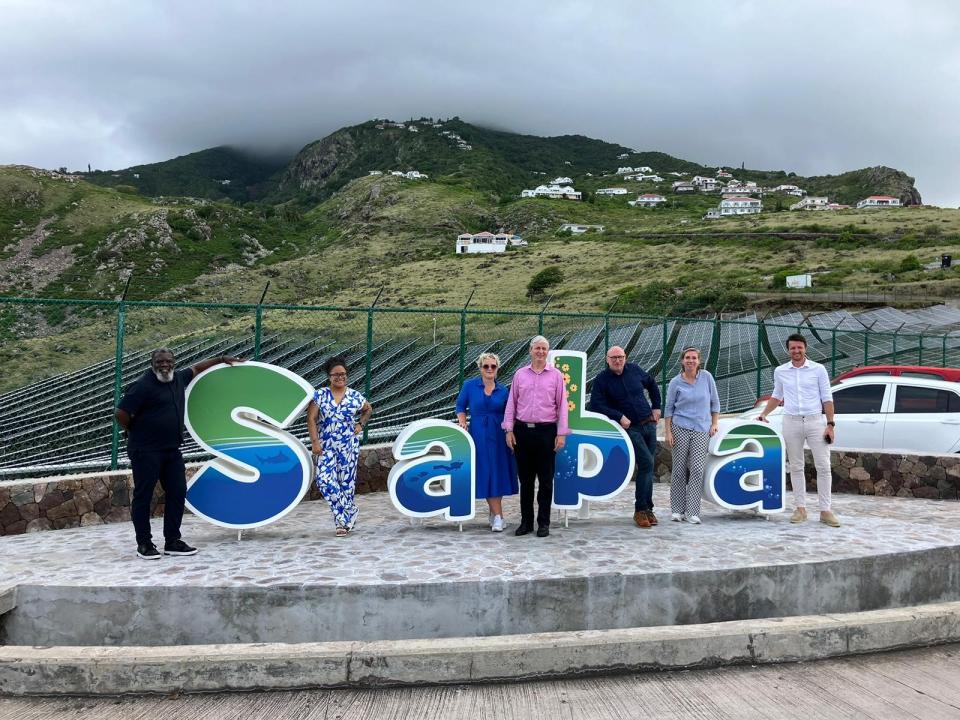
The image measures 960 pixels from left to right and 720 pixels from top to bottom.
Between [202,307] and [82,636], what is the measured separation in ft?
14.1

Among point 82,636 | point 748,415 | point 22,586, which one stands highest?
point 748,415

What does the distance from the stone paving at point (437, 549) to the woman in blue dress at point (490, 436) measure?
400 mm

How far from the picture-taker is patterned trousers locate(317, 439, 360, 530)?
685 centimetres

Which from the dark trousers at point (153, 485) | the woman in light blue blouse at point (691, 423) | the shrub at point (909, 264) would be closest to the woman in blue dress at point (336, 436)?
the dark trousers at point (153, 485)

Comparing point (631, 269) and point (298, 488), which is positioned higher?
point (631, 269)

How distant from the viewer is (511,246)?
89188 mm

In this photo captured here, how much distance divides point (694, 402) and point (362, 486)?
14.1 ft

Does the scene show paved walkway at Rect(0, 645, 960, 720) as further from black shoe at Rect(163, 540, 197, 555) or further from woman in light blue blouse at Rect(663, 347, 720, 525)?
woman in light blue blouse at Rect(663, 347, 720, 525)

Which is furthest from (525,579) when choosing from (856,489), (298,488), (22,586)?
(856,489)

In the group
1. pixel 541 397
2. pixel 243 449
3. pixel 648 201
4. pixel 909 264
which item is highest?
pixel 648 201

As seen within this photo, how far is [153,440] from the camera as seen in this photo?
598cm

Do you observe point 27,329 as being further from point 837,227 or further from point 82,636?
point 837,227

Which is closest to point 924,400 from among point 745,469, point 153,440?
point 745,469

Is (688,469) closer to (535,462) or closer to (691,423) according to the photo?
(691,423)
